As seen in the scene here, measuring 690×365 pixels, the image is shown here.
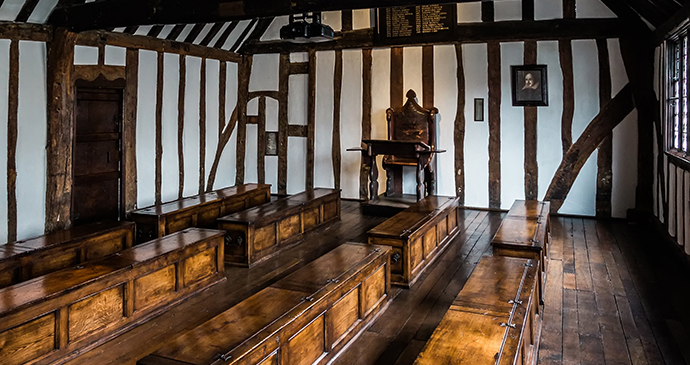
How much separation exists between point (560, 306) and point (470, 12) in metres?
5.36

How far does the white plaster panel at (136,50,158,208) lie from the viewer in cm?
738

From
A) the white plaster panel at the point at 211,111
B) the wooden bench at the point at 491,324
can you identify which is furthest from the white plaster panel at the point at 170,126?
the wooden bench at the point at 491,324

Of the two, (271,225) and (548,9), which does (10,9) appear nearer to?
(271,225)

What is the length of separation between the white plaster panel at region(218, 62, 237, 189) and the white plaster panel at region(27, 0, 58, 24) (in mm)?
3641

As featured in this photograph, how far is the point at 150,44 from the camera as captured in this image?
24.2 feet

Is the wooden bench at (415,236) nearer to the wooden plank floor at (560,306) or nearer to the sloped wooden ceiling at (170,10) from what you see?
the wooden plank floor at (560,306)

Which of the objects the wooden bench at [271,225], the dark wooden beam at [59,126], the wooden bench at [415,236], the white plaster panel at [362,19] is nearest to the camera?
the wooden bench at [415,236]

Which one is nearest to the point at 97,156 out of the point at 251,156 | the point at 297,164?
the point at 251,156

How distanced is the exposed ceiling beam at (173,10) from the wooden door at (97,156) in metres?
1.09

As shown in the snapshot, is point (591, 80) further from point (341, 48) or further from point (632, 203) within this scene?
point (341, 48)

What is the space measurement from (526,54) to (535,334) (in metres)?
5.44

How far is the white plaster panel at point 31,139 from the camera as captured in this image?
5.74 metres

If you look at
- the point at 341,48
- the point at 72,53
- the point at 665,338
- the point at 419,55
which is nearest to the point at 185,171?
the point at 72,53

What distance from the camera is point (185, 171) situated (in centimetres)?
838
